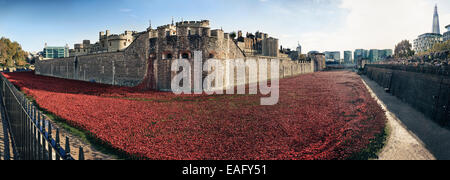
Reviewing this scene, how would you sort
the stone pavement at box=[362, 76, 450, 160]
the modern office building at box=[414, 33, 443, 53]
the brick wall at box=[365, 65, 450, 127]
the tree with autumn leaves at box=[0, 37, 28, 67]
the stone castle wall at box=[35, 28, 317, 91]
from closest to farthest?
the stone pavement at box=[362, 76, 450, 160] → the brick wall at box=[365, 65, 450, 127] → the stone castle wall at box=[35, 28, 317, 91] → the tree with autumn leaves at box=[0, 37, 28, 67] → the modern office building at box=[414, 33, 443, 53]

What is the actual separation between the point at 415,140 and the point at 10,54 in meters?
99.6

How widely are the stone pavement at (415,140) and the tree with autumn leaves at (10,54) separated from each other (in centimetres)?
9571

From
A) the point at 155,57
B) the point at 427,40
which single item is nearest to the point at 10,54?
the point at 155,57

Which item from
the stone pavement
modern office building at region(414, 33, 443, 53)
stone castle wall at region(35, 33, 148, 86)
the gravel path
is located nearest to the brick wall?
the stone pavement

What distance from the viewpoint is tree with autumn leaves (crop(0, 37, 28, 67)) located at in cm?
6768

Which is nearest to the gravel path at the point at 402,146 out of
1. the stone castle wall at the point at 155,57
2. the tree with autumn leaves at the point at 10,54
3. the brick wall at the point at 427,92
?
the brick wall at the point at 427,92

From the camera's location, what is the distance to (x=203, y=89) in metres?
21.9

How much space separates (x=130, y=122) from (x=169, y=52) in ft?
42.5

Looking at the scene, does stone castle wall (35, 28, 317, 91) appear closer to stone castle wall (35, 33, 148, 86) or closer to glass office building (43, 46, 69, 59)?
stone castle wall (35, 33, 148, 86)

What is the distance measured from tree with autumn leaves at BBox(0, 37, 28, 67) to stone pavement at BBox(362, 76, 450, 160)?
95710 mm

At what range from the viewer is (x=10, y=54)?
233 feet
